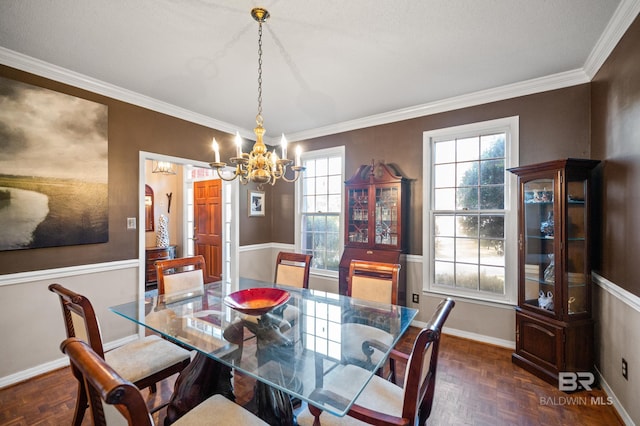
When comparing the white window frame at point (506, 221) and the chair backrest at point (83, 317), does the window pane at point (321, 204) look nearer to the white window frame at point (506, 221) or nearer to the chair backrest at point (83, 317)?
the white window frame at point (506, 221)

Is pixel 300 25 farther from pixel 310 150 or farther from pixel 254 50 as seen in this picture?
pixel 310 150

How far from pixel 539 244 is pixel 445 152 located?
142 centimetres

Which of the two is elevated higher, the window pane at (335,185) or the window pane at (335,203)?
the window pane at (335,185)

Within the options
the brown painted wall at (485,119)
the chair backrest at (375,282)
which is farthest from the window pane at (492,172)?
the chair backrest at (375,282)

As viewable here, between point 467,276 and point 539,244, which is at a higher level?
point 539,244

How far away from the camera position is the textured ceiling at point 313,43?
6.03 ft

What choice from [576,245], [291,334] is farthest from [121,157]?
[576,245]

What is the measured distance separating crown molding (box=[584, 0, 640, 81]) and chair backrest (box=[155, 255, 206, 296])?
3711 millimetres

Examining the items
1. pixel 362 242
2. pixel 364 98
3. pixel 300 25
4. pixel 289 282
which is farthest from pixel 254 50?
pixel 362 242

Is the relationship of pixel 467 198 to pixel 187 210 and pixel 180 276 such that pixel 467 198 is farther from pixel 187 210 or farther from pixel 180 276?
pixel 187 210

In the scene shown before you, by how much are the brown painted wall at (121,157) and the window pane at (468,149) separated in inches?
131

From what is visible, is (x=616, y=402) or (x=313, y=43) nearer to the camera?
(x=616, y=402)

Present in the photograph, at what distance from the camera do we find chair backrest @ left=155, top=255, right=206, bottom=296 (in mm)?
2486

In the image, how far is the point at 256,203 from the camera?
468 centimetres
